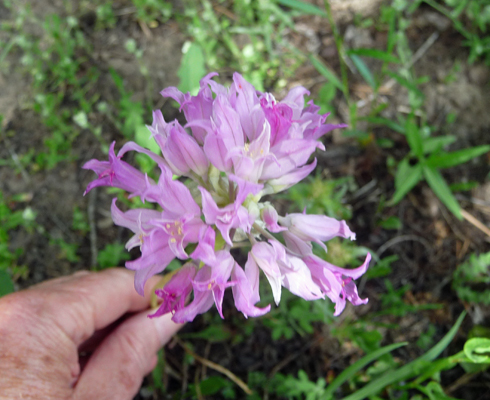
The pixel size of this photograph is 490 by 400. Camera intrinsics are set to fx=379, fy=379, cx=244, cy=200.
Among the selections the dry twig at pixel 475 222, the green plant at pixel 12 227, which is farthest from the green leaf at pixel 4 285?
the dry twig at pixel 475 222

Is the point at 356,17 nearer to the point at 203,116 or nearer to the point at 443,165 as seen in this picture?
the point at 443,165

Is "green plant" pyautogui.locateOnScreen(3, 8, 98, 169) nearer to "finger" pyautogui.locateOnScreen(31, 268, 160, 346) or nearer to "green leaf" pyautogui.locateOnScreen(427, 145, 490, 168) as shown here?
"finger" pyautogui.locateOnScreen(31, 268, 160, 346)

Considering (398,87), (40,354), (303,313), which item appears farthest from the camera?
(398,87)

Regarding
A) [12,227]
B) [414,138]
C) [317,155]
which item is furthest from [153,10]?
[414,138]

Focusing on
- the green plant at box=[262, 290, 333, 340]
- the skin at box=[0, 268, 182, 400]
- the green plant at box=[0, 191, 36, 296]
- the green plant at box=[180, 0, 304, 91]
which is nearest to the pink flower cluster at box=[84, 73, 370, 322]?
the skin at box=[0, 268, 182, 400]

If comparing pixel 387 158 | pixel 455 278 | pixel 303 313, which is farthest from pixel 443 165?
pixel 303 313

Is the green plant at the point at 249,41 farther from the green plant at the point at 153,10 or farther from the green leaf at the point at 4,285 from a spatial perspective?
the green leaf at the point at 4,285
